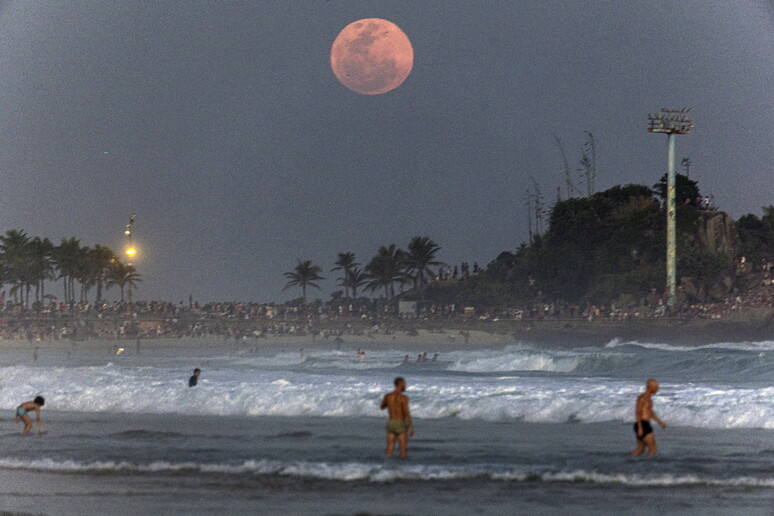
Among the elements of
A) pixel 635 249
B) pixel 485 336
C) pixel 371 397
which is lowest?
pixel 371 397

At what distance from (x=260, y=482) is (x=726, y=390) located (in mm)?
18988

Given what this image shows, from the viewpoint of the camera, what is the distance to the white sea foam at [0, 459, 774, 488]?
16.0m

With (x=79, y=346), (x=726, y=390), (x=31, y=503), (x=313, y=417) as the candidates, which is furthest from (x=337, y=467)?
(x=79, y=346)

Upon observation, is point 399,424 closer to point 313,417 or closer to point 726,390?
point 313,417

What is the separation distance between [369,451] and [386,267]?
146014 millimetres

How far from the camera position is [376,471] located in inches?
655

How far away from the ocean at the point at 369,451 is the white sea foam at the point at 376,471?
4 centimetres

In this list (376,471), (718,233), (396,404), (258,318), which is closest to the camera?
(376,471)

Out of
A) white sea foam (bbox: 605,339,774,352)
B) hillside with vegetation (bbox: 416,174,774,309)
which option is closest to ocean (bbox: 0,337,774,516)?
white sea foam (bbox: 605,339,774,352)

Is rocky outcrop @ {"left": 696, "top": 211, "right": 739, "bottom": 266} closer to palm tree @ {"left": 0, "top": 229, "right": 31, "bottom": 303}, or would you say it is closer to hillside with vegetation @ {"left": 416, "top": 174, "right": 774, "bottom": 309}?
hillside with vegetation @ {"left": 416, "top": 174, "right": 774, "bottom": 309}

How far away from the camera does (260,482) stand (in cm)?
1596

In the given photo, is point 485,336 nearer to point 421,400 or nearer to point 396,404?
point 421,400

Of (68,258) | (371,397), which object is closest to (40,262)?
(68,258)

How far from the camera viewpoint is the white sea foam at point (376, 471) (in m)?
16.0
